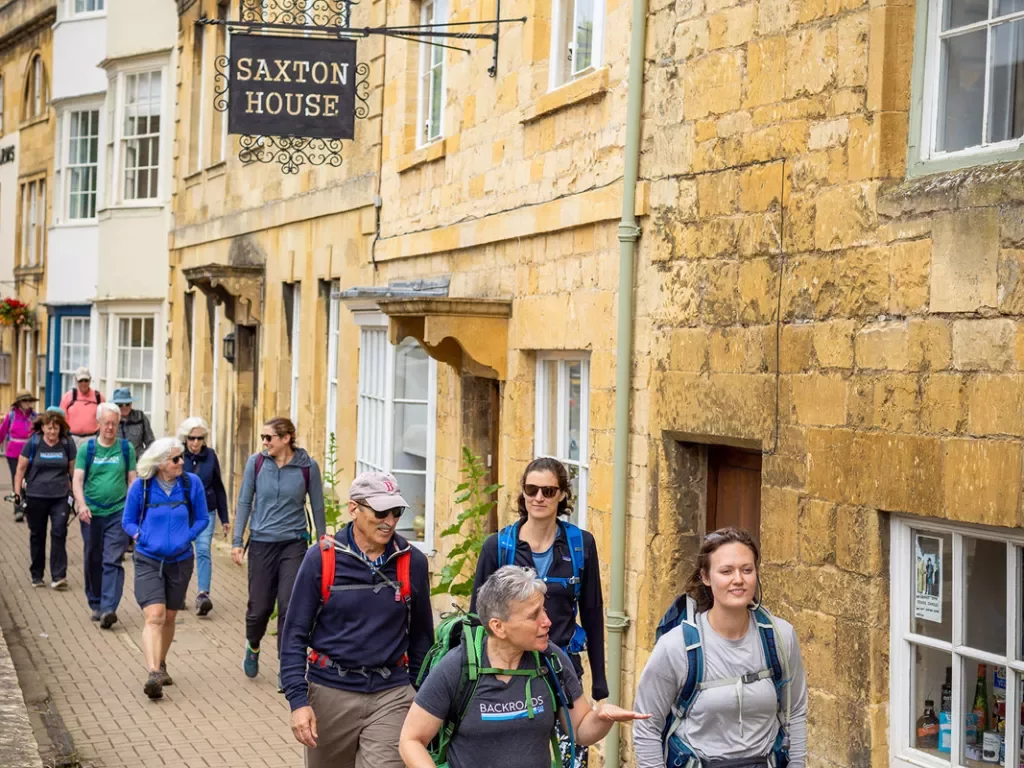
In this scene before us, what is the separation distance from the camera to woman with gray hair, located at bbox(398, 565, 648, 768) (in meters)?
4.88

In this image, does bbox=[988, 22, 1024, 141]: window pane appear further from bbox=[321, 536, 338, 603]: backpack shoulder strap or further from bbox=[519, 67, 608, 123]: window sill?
bbox=[519, 67, 608, 123]: window sill

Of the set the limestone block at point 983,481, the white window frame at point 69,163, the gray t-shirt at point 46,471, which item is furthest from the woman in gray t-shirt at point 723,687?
the white window frame at point 69,163

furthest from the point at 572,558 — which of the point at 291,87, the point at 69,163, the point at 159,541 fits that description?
the point at 69,163

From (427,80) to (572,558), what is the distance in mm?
7332

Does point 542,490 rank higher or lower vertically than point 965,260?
lower

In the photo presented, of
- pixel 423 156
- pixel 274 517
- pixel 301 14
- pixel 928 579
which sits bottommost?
pixel 274 517

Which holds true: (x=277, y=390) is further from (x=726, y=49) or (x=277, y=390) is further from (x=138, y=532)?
(x=726, y=49)

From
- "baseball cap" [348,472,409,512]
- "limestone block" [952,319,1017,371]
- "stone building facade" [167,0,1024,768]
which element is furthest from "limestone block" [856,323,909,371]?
"baseball cap" [348,472,409,512]

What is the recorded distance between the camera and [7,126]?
34281 millimetres

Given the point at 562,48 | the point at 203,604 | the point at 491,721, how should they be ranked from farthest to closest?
1. the point at 203,604
2. the point at 562,48
3. the point at 491,721

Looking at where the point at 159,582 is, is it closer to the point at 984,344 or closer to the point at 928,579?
the point at 928,579

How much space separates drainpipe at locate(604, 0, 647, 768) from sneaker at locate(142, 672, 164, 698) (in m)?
3.19

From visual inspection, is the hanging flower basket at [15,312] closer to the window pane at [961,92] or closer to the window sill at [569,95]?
the window sill at [569,95]

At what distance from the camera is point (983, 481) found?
573 centimetres
